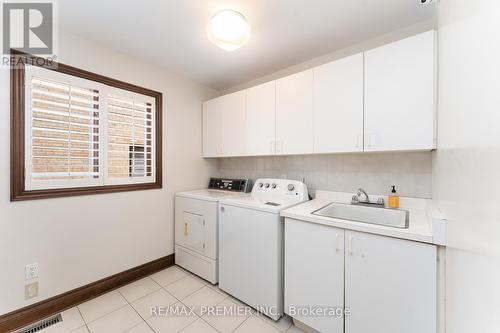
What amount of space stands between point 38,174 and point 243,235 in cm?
177

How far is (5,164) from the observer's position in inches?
56.9

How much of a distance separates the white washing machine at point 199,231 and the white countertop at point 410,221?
0.90 m

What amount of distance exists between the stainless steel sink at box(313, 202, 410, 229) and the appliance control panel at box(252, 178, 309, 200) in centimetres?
31

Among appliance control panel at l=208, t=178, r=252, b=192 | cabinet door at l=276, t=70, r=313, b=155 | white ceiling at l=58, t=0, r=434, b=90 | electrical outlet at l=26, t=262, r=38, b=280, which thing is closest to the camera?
white ceiling at l=58, t=0, r=434, b=90

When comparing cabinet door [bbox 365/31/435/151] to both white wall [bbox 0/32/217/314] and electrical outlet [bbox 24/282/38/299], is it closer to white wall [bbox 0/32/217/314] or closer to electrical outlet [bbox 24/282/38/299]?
white wall [bbox 0/32/217/314]

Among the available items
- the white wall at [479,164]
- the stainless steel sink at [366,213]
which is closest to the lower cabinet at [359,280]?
the stainless steel sink at [366,213]

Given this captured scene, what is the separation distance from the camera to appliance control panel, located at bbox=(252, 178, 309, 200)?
6.61 feet

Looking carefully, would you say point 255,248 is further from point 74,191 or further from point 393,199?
point 74,191

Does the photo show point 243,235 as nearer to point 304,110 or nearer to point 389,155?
point 304,110

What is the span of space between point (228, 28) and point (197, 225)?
1913 millimetres

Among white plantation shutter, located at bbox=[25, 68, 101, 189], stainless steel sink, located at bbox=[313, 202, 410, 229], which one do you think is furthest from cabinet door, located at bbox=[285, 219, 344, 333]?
white plantation shutter, located at bbox=[25, 68, 101, 189]

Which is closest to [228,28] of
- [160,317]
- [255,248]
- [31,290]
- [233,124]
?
[233,124]

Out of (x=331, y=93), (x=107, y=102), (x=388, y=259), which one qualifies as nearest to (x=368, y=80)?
(x=331, y=93)

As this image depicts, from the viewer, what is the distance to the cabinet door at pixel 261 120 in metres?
2.11
